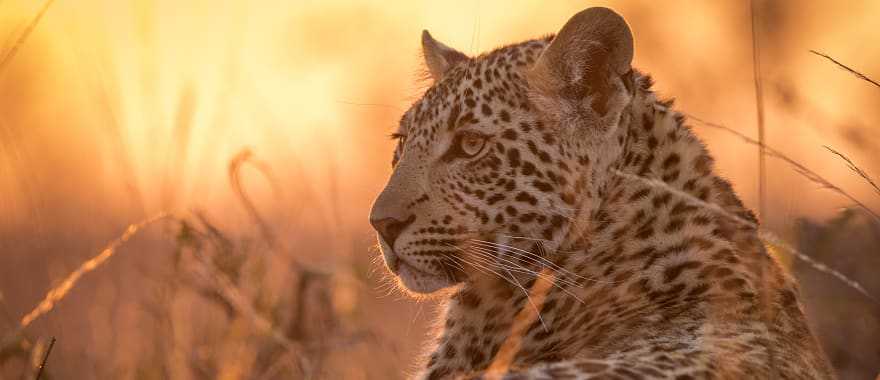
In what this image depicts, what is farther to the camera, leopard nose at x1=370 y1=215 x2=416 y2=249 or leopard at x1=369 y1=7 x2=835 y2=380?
leopard nose at x1=370 y1=215 x2=416 y2=249

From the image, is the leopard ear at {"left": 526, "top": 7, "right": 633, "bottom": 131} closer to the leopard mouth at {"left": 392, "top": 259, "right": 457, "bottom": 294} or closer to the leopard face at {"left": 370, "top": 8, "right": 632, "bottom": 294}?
the leopard face at {"left": 370, "top": 8, "right": 632, "bottom": 294}

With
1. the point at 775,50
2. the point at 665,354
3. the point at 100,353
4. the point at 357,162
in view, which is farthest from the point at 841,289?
the point at 665,354

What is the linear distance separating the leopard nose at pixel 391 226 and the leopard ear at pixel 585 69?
689 millimetres

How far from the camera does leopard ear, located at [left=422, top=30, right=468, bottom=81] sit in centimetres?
659

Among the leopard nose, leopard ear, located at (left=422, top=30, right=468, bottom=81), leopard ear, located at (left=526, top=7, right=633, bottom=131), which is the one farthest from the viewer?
leopard ear, located at (left=422, top=30, right=468, bottom=81)

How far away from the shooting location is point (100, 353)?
7.80 metres

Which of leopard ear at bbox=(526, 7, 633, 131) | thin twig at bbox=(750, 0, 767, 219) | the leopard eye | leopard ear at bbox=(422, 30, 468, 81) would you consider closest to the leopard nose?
the leopard eye

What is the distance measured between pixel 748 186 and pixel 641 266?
126 inches

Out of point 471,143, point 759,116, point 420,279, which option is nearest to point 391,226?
point 420,279

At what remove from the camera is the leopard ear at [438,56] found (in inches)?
259

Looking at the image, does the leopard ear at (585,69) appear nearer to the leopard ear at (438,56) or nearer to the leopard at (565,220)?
the leopard at (565,220)

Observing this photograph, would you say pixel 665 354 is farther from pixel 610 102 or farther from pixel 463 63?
pixel 463 63

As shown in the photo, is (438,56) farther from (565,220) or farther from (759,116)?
(759,116)

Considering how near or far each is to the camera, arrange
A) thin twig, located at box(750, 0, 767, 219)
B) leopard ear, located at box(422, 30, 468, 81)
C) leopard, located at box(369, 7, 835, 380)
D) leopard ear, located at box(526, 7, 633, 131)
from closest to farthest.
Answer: thin twig, located at box(750, 0, 767, 219)
leopard, located at box(369, 7, 835, 380)
leopard ear, located at box(526, 7, 633, 131)
leopard ear, located at box(422, 30, 468, 81)
